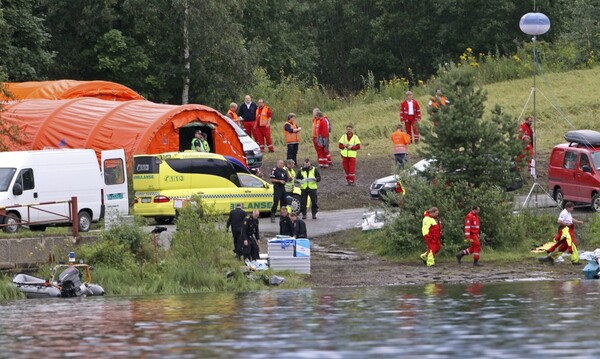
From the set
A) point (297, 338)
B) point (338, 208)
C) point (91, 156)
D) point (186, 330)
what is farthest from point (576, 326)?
point (338, 208)

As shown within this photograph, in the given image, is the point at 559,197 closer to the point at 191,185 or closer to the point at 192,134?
the point at 191,185

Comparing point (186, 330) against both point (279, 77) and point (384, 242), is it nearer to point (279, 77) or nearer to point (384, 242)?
point (384, 242)

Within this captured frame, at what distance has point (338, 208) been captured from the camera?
42.7 meters

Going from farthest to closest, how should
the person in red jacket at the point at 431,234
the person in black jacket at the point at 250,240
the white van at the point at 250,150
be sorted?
the white van at the point at 250,150
the person in red jacket at the point at 431,234
the person in black jacket at the point at 250,240

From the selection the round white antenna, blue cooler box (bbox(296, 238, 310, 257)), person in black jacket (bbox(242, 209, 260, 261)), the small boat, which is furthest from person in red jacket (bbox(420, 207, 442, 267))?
the small boat

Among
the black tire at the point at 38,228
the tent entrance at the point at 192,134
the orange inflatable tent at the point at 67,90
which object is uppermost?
the orange inflatable tent at the point at 67,90

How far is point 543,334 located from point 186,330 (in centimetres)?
537

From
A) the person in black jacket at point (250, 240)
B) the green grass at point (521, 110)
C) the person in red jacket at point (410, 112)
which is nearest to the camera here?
the person in black jacket at point (250, 240)

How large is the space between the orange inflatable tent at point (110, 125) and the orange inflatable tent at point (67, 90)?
251 centimetres

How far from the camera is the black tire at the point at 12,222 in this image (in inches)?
1310

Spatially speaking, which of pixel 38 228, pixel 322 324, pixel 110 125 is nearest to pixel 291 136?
pixel 110 125

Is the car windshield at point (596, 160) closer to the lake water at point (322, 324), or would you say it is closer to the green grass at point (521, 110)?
the lake water at point (322, 324)

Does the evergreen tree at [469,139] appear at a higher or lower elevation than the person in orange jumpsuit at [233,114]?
lower

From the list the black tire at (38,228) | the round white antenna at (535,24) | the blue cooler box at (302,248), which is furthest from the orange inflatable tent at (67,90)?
the blue cooler box at (302,248)
